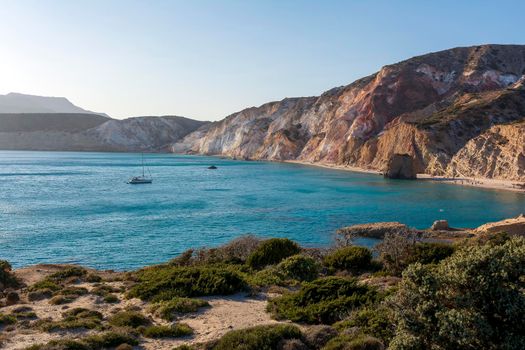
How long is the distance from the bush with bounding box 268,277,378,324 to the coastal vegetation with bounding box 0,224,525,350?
0.13 ft

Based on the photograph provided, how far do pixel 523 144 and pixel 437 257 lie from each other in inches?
2795

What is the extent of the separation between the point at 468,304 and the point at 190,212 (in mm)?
51934

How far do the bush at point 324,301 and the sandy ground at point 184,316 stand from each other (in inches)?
30.1

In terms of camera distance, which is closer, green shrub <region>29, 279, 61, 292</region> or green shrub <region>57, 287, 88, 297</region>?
green shrub <region>57, 287, 88, 297</region>

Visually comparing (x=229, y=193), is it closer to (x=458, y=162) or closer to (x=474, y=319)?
(x=458, y=162)

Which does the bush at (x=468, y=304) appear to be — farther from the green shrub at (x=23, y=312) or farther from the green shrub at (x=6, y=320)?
the green shrub at (x=23, y=312)

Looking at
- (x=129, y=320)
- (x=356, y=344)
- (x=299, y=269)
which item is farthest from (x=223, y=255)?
(x=356, y=344)

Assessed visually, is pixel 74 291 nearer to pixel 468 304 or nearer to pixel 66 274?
pixel 66 274

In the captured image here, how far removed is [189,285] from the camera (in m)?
21.8

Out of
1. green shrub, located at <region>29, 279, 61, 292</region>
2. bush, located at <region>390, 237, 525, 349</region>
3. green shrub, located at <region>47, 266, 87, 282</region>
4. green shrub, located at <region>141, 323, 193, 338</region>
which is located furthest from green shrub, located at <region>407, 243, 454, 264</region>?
green shrub, located at <region>47, 266, 87, 282</region>

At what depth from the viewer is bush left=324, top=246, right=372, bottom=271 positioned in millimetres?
27734

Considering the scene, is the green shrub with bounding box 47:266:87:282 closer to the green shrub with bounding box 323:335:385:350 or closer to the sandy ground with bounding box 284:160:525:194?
the green shrub with bounding box 323:335:385:350

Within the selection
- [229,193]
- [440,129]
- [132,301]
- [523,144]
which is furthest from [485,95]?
[132,301]

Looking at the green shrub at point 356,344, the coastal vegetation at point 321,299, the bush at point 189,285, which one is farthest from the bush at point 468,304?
the bush at point 189,285
